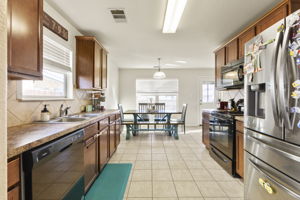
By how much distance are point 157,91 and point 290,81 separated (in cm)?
559

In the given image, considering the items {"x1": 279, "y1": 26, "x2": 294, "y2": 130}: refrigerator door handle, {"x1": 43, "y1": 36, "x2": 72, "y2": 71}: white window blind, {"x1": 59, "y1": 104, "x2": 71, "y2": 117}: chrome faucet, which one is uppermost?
{"x1": 43, "y1": 36, "x2": 72, "y2": 71}: white window blind

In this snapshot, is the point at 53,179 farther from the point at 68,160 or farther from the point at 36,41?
the point at 36,41

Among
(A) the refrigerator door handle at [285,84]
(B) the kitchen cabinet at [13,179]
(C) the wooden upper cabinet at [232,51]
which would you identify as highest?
(C) the wooden upper cabinet at [232,51]

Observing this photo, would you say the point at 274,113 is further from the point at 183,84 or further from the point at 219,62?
the point at 183,84

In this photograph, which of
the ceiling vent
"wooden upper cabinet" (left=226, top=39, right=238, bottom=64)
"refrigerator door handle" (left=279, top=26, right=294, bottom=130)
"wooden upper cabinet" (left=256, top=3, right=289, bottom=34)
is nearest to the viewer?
"refrigerator door handle" (left=279, top=26, right=294, bottom=130)

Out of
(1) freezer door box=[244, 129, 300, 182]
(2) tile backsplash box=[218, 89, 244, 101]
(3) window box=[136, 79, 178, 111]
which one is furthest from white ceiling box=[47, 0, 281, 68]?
(3) window box=[136, 79, 178, 111]

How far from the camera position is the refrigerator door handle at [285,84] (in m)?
1.09

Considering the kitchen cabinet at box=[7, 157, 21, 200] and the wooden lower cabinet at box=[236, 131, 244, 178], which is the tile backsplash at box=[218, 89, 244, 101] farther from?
the kitchen cabinet at box=[7, 157, 21, 200]

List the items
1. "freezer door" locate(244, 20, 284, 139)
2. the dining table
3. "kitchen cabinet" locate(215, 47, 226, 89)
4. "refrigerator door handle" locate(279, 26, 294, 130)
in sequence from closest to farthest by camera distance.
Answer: "refrigerator door handle" locate(279, 26, 294, 130) < "freezer door" locate(244, 20, 284, 139) < "kitchen cabinet" locate(215, 47, 226, 89) < the dining table

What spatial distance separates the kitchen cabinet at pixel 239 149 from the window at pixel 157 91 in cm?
439

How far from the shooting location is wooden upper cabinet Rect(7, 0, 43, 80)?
1.19 metres

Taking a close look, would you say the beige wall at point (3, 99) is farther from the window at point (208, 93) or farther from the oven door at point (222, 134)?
the window at point (208, 93)

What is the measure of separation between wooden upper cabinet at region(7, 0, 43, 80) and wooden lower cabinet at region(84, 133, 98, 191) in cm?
93

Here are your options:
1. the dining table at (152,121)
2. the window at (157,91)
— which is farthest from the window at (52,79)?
the window at (157,91)
